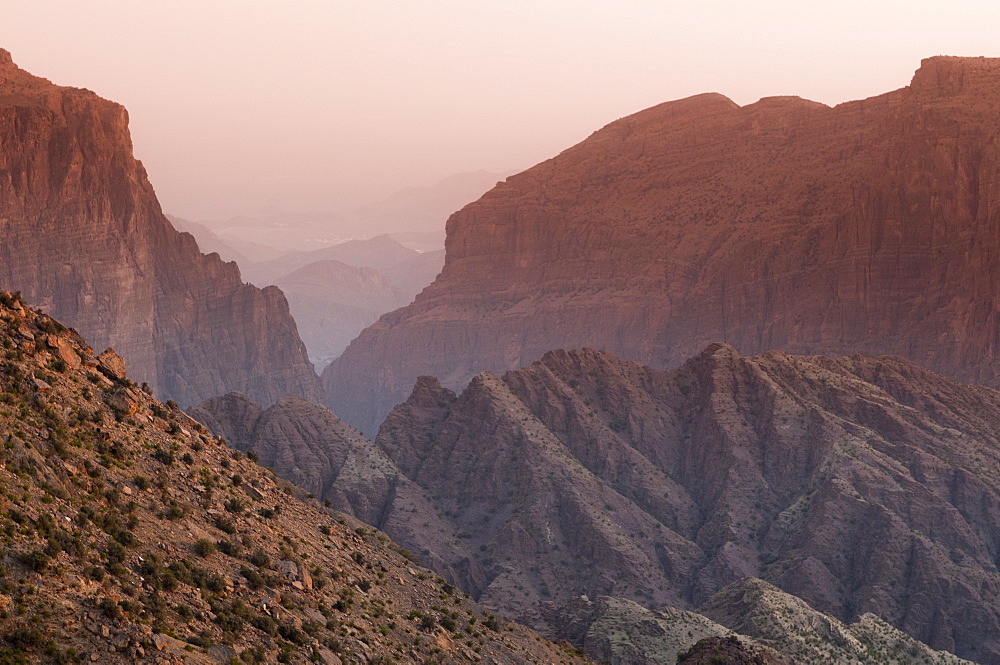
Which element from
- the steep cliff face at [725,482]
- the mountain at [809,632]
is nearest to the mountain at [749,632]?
the mountain at [809,632]

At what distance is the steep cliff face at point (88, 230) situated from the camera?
171m

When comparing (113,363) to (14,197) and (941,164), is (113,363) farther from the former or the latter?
(941,164)

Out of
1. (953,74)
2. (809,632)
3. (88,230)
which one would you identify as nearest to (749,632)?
(809,632)

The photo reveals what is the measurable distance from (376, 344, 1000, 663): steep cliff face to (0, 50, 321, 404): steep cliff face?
219 ft

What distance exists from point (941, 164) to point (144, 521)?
16852 cm

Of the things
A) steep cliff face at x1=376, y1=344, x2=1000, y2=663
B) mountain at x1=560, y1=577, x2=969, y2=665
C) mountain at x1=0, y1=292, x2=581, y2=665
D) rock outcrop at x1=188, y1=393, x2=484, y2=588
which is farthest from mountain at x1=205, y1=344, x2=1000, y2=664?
mountain at x1=0, y1=292, x2=581, y2=665

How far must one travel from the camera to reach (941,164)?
607ft

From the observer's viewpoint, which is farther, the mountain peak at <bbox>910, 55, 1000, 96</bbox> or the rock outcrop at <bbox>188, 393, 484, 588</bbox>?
the mountain peak at <bbox>910, 55, 1000, 96</bbox>

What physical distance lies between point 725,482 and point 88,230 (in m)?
106

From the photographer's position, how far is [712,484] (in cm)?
12088

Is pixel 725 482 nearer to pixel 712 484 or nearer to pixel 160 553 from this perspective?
pixel 712 484

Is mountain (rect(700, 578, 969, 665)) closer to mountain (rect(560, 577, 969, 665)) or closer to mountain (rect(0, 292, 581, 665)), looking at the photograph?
mountain (rect(560, 577, 969, 665))

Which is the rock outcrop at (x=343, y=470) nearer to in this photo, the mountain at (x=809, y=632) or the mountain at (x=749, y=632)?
the mountain at (x=749, y=632)

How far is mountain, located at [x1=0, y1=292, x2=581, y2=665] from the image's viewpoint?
31953mm
